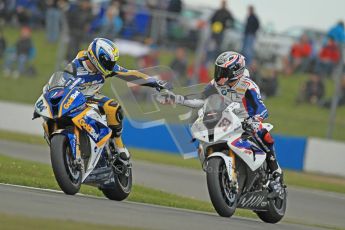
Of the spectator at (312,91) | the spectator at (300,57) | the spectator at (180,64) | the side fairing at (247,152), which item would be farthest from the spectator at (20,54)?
the side fairing at (247,152)

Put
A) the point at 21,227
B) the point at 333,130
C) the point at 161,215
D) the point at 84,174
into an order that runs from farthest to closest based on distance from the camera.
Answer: the point at 333,130, the point at 84,174, the point at 161,215, the point at 21,227

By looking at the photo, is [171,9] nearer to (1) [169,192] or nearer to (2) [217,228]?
(1) [169,192]

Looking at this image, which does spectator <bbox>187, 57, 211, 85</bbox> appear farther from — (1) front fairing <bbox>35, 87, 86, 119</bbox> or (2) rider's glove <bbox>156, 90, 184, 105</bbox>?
(1) front fairing <bbox>35, 87, 86, 119</bbox>

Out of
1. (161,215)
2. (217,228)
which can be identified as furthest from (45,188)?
(217,228)

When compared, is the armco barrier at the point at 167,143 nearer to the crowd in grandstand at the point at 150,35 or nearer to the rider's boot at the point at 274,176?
the crowd in grandstand at the point at 150,35

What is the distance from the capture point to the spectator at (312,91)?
24531mm

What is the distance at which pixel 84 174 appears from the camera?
11281 mm

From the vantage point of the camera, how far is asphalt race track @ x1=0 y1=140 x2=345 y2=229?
9180 mm

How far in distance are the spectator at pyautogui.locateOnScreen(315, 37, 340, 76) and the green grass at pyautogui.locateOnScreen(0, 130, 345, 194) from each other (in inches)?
109

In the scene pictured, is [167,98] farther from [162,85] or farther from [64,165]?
[64,165]

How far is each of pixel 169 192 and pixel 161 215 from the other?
17.3 ft

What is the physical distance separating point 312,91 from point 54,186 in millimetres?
13109

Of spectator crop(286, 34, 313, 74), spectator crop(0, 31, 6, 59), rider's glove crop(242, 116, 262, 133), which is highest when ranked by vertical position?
rider's glove crop(242, 116, 262, 133)

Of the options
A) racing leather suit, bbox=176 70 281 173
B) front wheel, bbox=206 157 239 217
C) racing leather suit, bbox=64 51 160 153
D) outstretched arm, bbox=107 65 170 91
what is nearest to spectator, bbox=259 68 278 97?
racing leather suit, bbox=176 70 281 173
